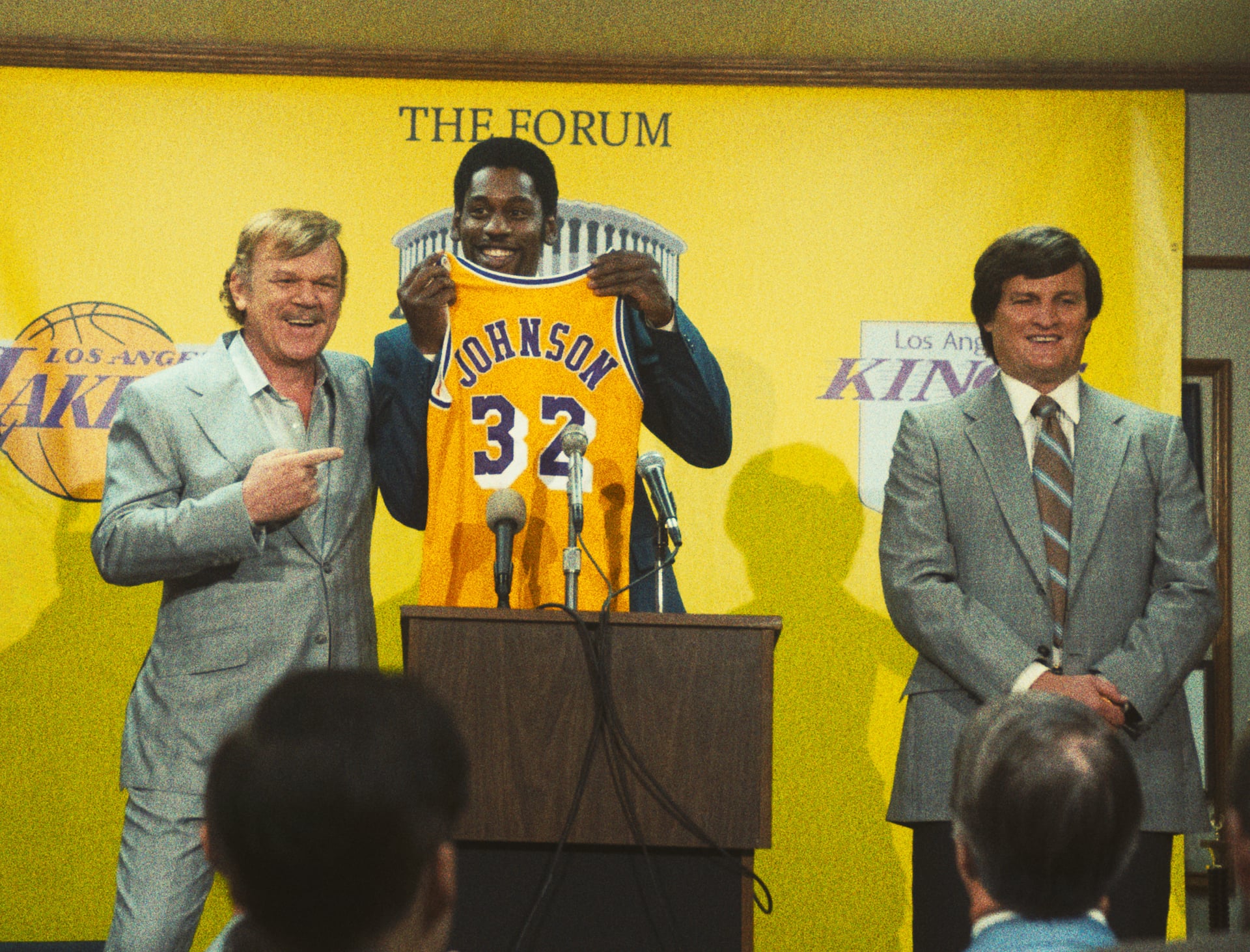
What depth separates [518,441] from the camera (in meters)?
3.37

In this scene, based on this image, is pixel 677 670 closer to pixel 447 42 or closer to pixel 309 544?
pixel 309 544

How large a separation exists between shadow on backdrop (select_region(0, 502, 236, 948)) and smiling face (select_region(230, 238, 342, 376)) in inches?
60.8

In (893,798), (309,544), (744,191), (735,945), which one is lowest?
(735,945)

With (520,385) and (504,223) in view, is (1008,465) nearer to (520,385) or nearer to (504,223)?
(520,385)

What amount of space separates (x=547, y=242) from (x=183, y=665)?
1680 mm

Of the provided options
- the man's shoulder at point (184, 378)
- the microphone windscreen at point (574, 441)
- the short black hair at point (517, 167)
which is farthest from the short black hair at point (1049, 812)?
the short black hair at point (517, 167)

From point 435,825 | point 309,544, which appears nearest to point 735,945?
point 309,544

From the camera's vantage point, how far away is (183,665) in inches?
115

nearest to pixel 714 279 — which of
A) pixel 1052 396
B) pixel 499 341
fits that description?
pixel 499 341

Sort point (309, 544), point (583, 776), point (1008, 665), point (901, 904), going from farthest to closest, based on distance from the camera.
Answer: point (901, 904), point (309, 544), point (1008, 665), point (583, 776)

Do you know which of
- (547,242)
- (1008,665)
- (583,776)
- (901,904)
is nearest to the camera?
(583,776)

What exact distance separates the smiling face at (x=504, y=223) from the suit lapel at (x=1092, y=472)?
1.54 metres

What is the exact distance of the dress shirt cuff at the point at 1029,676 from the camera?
2.74m

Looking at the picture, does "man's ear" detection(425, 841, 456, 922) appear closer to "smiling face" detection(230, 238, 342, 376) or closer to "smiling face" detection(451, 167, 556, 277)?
"smiling face" detection(230, 238, 342, 376)
